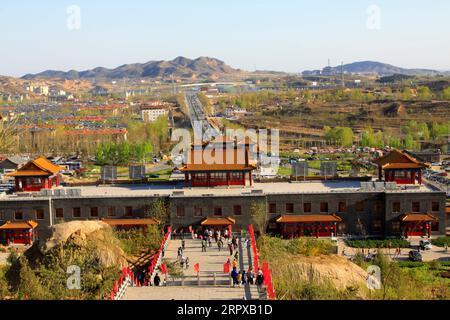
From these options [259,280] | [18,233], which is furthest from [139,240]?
[259,280]

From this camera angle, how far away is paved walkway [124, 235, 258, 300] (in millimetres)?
15164

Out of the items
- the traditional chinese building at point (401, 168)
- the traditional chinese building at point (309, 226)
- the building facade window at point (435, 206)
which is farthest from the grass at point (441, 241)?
the traditional chinese building at point (309, 226)

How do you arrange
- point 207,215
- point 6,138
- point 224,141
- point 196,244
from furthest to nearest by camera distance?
point 224,141 → point 207,215 → point 196,244 → point 6,138

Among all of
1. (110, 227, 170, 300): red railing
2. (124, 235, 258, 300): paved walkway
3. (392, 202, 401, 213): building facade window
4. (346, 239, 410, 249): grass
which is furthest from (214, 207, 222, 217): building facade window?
(392, 202, 401, 213): building facade window

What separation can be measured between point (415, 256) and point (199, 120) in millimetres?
68577

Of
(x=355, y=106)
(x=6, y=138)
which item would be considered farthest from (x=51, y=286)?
(x=355, y=106)

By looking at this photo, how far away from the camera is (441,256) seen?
25719 millimetres

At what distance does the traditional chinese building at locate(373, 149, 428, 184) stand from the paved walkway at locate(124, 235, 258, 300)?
A: 35.1 ft

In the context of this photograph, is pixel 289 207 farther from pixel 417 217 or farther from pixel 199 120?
pixel 199 120

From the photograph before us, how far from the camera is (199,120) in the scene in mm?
91875

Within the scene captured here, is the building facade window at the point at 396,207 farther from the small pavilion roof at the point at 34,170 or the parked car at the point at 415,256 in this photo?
the small pavilion roof at the point at 34,170

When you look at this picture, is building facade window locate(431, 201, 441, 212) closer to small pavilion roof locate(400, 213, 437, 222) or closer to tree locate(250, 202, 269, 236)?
small pavilion roof locate(400, 213, 437, 222)
